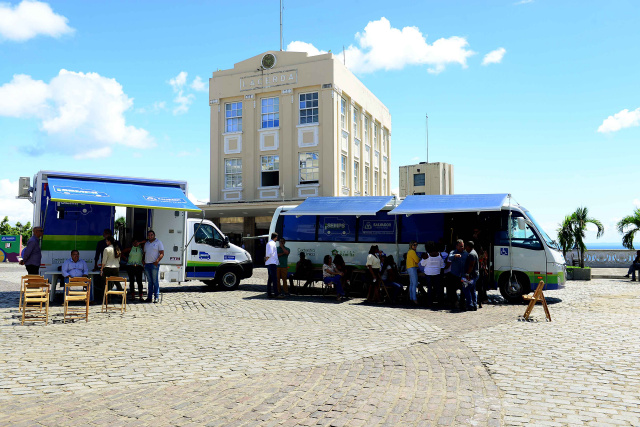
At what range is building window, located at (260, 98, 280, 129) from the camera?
34.9m

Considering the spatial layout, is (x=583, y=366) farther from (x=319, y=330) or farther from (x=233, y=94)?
(x=233, y=94)

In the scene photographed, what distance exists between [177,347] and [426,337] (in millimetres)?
4087

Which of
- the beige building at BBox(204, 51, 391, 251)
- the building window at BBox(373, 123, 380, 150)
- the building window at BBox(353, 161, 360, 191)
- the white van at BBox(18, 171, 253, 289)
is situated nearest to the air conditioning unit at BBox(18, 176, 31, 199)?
the white van at BBox(18, 171, 253, 289)

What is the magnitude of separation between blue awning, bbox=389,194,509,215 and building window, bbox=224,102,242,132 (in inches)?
858

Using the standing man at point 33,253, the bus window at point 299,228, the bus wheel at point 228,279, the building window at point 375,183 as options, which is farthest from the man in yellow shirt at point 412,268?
the building window at point 375,183

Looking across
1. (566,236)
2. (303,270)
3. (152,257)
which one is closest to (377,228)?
(303,270)

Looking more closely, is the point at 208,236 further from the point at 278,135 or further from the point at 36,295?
the point at 278,135

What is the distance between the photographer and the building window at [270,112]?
115 ft

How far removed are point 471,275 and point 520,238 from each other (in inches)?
117

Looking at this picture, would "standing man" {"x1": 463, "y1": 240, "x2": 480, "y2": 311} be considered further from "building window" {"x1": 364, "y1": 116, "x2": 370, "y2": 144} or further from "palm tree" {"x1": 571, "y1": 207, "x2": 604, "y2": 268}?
"building window" {"x1": 364, "y1": 116, "x2": 370, "y2": 144}

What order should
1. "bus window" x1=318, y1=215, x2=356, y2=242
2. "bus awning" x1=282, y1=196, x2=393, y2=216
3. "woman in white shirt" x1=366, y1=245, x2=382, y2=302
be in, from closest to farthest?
"woman in white shirt" x1=366, y1=245, x2=382, y2=302 → "bus awning" x1=282, y1=196, x2=393, y2=216 → "bus window" x1=318, y1=215, x2=356, y2=242

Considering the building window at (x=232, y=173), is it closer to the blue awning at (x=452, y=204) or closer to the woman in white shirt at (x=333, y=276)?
the woman in white shirt at (x=333, y=276)

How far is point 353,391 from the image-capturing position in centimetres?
598

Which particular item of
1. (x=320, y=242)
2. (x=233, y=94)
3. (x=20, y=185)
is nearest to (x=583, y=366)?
(x=320, y=242)
